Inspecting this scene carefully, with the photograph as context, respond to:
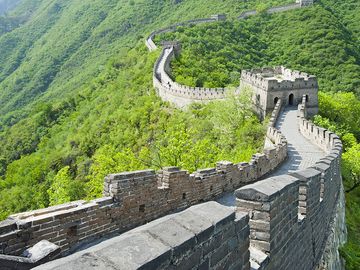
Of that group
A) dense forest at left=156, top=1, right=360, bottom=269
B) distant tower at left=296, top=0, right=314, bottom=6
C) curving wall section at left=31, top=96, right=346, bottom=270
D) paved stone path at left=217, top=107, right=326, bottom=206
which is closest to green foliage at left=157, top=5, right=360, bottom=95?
dense forest at left=156, top=1, right=360, bottom=269

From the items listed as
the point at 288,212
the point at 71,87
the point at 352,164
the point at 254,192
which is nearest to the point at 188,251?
the point at 254,192

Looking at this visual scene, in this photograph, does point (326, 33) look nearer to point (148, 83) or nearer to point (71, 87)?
point (148, 83)

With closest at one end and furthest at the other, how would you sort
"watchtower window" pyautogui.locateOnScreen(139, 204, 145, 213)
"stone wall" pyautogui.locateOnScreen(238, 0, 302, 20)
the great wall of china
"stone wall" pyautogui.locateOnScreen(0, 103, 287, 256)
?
the great wall of china
"stone wall" pyautogui.locateOnScreen(0, 103, 287, 256)
"watchtower window" pyautogui.locateOnScreen(139, 204, 145, 213)
"stone wall" pyautogui.locateOnScreen(238, 0, 302, 20)

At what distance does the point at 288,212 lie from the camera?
600cm

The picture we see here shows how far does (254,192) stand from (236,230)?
Result: 38.4 inches

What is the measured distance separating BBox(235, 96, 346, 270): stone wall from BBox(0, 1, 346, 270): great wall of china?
0.01 m

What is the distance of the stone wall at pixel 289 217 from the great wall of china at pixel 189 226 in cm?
1

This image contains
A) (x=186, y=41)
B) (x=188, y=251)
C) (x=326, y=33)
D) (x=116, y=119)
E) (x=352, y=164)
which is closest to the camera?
(x=188, y=251)

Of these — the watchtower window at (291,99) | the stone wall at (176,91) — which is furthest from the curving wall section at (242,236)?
the stone wall at (176,91)

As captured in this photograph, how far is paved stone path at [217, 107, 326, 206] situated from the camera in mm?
16250

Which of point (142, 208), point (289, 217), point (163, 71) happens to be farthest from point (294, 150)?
point (163, 71)

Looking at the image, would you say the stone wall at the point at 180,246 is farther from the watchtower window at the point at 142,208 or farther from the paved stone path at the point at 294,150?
the paved stone path at the point at 294,150

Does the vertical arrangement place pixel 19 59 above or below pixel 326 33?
below

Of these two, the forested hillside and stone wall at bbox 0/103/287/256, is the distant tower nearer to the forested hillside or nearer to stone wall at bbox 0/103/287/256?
the forested hillside
